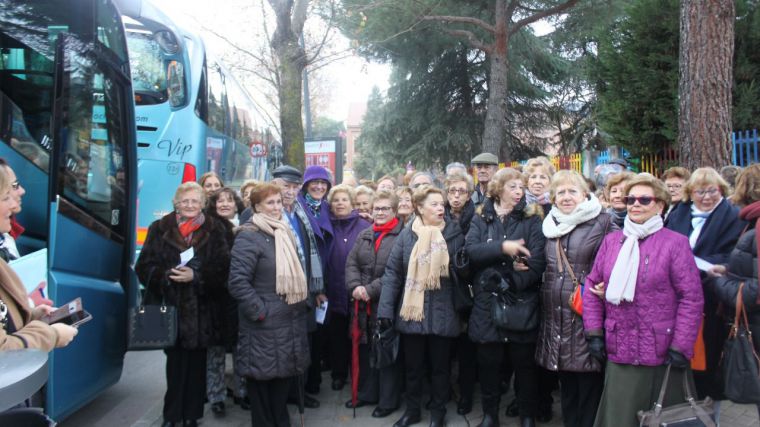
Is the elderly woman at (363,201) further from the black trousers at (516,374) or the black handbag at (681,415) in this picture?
the black handbag at (681,415)

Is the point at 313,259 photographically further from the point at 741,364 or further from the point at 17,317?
the point at 741,364

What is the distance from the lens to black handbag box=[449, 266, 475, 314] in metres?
4.17

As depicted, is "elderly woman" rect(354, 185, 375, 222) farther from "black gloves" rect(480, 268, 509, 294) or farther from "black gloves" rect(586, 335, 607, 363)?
"black gloves" rect(586, 335, 607, 363)

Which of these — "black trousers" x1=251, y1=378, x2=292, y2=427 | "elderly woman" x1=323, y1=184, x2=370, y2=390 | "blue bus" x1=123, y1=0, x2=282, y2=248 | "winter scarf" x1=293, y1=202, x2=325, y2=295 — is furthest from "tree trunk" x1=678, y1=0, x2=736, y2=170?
"blue bus" x1=123, y1=0, x2=282, y2=248

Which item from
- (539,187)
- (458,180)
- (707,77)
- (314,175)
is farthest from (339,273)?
(707,77)

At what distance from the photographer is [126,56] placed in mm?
4852

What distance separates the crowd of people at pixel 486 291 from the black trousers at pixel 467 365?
0.04 feet

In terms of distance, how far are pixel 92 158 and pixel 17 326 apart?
2165 mm

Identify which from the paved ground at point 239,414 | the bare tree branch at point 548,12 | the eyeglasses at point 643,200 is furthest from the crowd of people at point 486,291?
the bare tree branch at point 548,12

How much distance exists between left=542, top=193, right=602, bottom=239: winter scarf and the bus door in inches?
129

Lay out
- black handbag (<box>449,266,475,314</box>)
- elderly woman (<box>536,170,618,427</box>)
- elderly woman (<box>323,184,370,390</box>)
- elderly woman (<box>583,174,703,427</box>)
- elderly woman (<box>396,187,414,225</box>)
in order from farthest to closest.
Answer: elderly woman (<box>323,184,370,390</box>) < elderly woman (<box>396,187,414,225</box>) < black handbag (<box>449,266,475,314</box>) < elderly woman (<box>536,170,618,427</box>) < elderly woman (<box>583,174,703,427</box>)

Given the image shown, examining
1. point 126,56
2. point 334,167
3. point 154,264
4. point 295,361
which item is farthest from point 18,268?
point 334,167

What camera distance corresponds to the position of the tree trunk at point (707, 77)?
6.41 m

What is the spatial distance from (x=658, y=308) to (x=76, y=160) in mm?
3953
